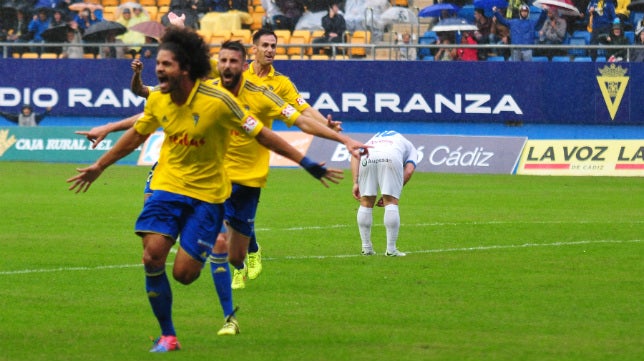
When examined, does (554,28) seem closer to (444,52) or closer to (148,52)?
(444,52)

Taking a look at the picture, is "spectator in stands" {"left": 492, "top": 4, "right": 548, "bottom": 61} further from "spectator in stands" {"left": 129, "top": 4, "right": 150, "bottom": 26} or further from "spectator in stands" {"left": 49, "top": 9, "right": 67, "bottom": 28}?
"spectator in stands" {"left": 49, "top": 9, "right": 67, "bottom": 28}

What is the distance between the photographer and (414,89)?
1227 inches

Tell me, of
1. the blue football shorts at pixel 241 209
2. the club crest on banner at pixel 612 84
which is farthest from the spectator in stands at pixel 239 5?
the blue football shorts at pixel 241 209

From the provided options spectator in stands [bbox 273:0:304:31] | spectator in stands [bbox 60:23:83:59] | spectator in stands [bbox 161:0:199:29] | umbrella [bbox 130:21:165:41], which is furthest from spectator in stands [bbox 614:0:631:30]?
spectator in stands [bbox 60:23:83:59]

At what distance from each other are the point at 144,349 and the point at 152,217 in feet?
3.15

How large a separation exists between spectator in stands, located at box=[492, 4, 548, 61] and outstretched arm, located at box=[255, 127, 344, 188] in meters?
22.3

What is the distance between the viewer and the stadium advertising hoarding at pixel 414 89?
98.9 ft

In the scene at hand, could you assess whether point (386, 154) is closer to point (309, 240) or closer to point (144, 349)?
point (309, 240)

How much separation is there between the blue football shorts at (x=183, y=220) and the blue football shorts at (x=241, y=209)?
2.34 m

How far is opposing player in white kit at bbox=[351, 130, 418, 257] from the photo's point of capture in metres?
14.8

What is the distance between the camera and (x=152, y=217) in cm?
→ 871

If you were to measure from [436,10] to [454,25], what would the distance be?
97 cm

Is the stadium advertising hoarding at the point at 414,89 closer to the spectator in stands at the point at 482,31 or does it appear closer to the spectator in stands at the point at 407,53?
the spectator in stands at the point at 407,53

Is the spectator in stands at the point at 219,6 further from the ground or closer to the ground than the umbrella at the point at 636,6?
closer to the ground
